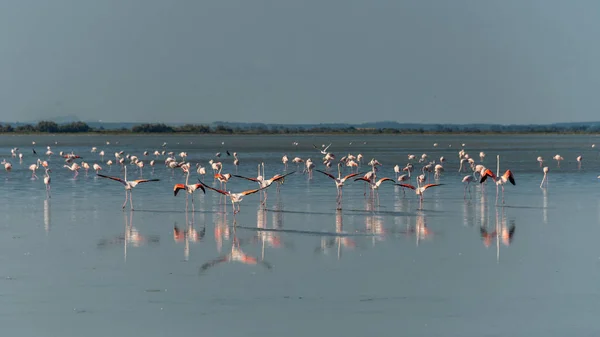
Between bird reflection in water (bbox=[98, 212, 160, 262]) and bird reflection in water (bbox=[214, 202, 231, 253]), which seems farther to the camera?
bird reflection in water (bbox=[214, 202, 231, 253])

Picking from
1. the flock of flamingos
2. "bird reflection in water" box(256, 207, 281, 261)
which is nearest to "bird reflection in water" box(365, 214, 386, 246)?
"bird reflection in water" box(256, 207, 281, 261)

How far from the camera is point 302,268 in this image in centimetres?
1295

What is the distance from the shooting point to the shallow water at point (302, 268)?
33.0 ft

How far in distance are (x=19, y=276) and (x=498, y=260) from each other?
6554 mm

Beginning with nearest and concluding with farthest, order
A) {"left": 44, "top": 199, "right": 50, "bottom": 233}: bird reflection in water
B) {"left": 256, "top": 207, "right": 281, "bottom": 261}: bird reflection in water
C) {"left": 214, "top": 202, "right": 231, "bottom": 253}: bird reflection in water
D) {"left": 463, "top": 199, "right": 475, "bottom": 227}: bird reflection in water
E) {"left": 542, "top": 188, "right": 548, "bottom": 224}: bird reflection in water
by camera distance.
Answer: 1. {"left": 256, "top": 207, "right": 281, "bottom": 261}: bird reflection in water
2. {"left": 214, "top": 202, "right": 231, "bottom": 253}: bird reflection in water
3. {"left": 44, "top": 199, "right": 50, "bottom": 233}: bird reflection in water
4. {"left": 463, "top": 199, "right": 475, "bottom": 227}: bird reflection in water
5. {"left": 542, "top": 188, "right": 548, "bottom": 224}: bird reflection in water

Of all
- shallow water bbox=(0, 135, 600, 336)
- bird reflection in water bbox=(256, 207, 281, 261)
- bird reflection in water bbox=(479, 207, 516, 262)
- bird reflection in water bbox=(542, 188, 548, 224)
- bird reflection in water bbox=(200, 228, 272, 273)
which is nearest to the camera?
shallow water bbox=(0, 135, 600, 336)

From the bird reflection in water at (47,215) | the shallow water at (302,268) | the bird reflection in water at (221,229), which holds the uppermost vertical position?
the bird reflection in water at (47,215)

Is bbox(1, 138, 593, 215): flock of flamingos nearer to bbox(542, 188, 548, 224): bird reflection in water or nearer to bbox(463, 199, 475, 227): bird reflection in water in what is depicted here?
bbox(463, 199, 475, 227): bird reflection in water

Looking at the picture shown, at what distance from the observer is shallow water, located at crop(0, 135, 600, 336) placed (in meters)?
10.1

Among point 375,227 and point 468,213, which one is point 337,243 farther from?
point 468,213

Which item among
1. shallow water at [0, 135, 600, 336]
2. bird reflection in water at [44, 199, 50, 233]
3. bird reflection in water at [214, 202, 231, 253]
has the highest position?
bird reflection in water at [44, 199, 50, 233]

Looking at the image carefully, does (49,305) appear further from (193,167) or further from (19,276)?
(193,167)

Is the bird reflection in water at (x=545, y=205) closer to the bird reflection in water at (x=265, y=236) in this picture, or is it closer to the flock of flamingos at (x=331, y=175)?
the flock of flamingos at (x=331, y=175)

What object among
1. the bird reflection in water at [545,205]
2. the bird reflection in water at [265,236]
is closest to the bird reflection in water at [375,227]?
the bird reflection in water at [265,236]
